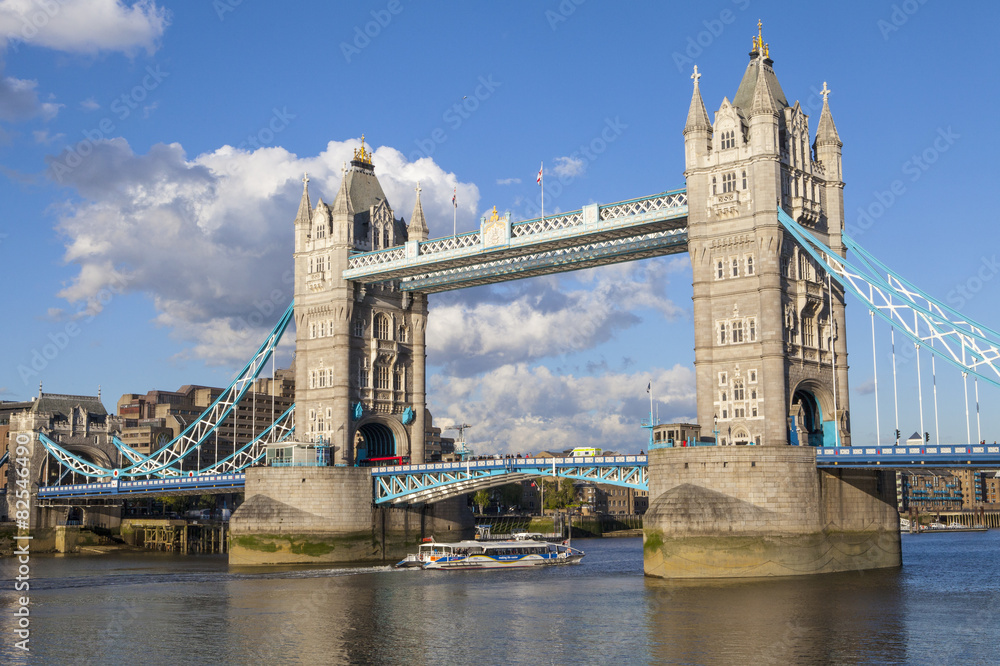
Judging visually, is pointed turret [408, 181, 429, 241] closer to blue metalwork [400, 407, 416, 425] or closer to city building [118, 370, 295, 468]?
blue metalwork [400, 407, 416, 425]

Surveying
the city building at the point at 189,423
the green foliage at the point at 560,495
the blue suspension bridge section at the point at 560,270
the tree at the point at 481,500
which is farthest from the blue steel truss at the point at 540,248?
the green foliage at the point at 560,495

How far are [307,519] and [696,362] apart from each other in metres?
32.3

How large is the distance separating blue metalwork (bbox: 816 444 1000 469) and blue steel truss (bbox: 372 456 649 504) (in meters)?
12.8

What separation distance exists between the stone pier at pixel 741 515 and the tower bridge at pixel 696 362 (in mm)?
109

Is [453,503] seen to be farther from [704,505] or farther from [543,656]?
[543,656]

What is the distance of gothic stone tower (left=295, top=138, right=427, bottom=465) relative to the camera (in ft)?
294

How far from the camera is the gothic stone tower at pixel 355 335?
89562 mm

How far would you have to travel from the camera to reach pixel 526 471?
77.6 meters

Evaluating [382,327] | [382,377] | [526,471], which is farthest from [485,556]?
[382,327]

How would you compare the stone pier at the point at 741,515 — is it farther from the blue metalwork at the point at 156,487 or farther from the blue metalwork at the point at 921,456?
the blue metalwork at the point at 156,487

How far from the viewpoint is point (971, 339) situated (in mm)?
59875

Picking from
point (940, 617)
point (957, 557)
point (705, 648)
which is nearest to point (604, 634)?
point (705, 648)

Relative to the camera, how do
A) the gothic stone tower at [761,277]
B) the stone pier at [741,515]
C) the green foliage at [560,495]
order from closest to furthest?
the stone pier at [741,515]
the gothic stone tower at [761,277]
the green foliage at [560,495]

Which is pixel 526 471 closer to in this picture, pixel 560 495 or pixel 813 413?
pixel 813 413
